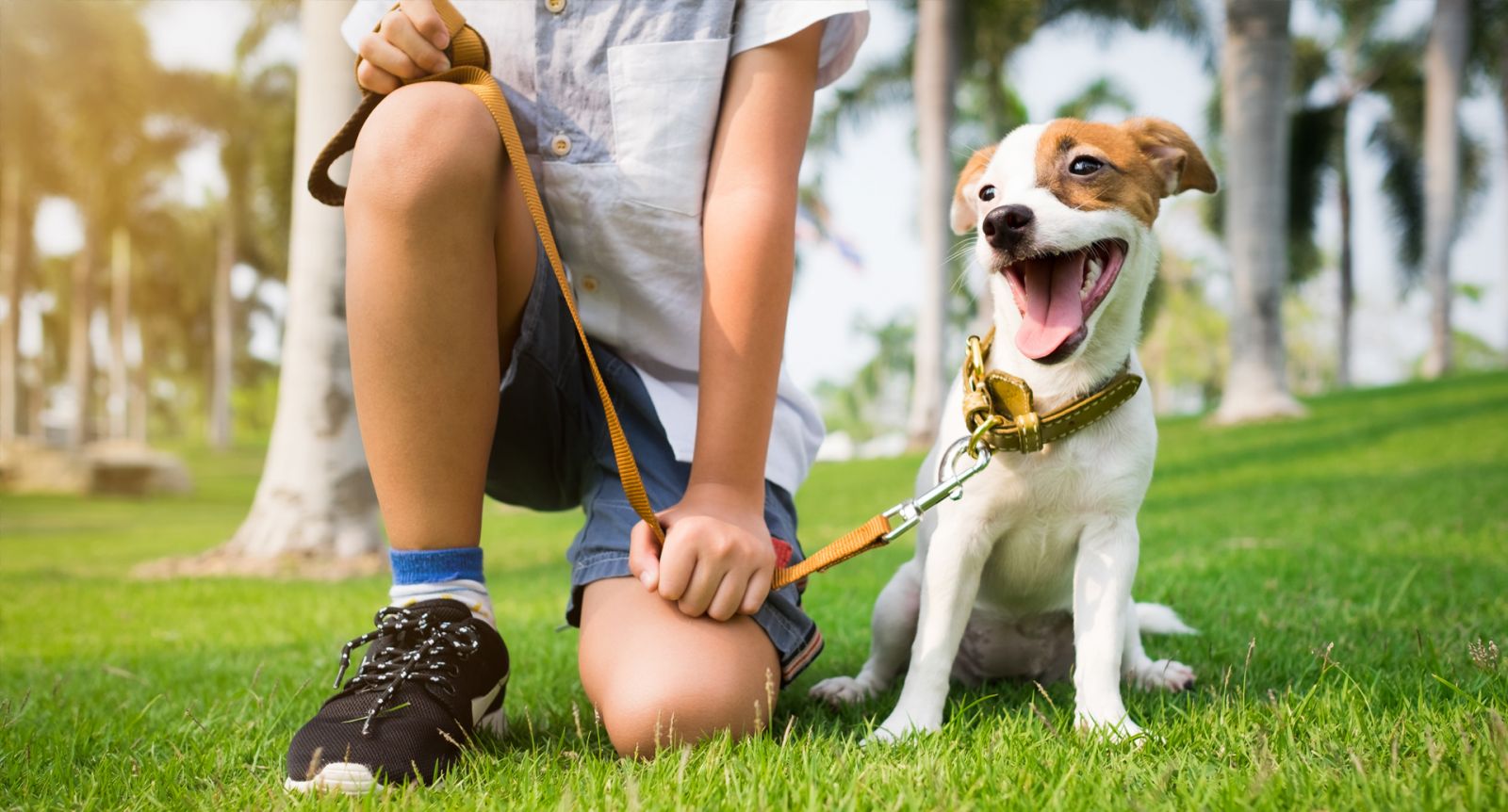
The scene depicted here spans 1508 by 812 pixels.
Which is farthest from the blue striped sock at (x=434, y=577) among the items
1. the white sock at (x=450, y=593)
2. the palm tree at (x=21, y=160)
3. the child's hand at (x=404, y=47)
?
the palm tree at (x=21, y=160)

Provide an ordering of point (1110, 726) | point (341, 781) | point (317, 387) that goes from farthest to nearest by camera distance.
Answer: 1. point (317, 387)
2. point (1110, 726)
3. point (341, 781)

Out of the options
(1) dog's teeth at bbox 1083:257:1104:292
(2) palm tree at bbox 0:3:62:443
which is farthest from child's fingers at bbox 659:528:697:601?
(2) palm tree at bbox 0:3:62:443

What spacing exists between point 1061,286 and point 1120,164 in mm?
285

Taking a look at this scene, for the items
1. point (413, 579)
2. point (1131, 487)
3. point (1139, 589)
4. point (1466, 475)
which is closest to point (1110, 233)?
point (1131, 487)

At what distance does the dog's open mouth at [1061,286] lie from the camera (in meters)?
1.81

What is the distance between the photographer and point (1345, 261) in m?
22.5

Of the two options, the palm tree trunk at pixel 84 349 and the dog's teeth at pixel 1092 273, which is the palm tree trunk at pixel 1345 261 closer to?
the dog's teeth at pixel 1092 273

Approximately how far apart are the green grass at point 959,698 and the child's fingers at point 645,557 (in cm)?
25

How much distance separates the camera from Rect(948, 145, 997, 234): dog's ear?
2201 millimetres

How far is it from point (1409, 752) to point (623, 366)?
159 cm

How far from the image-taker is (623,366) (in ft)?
7.32

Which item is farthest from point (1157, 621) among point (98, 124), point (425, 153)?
point (98, 124)

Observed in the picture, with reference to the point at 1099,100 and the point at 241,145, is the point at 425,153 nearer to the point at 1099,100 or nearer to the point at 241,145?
the point at 1099,100

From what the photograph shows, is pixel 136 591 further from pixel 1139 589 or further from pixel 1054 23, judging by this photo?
pixel 1054 23
